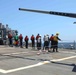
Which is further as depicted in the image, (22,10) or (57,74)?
(22,10)

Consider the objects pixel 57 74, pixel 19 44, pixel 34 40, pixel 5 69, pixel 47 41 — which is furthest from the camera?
pixel 19 44

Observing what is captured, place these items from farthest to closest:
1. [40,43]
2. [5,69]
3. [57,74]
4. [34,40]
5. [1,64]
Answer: [34,40] → [40,43] → [1,64] → [5,69] → [57,74]

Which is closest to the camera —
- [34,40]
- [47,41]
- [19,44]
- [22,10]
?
[22,10]

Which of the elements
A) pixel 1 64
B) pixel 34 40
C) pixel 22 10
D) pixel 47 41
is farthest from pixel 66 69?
pixel 34 40

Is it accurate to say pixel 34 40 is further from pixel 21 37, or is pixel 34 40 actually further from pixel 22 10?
pixel 22 10

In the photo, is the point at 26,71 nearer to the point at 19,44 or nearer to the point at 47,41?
the point at 47,41

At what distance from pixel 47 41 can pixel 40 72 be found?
15062 mm

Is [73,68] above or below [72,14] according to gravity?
below

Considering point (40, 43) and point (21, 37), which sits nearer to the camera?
point (40, 43)

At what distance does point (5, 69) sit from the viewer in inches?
545

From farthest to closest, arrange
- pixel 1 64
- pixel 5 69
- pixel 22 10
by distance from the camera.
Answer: pixel 22 10 < pixel 1 64 < pixel 5 69

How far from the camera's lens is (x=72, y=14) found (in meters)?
16.1

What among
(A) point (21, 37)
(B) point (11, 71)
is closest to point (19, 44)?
(A) point (21, 37)

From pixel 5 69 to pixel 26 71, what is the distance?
125cm
